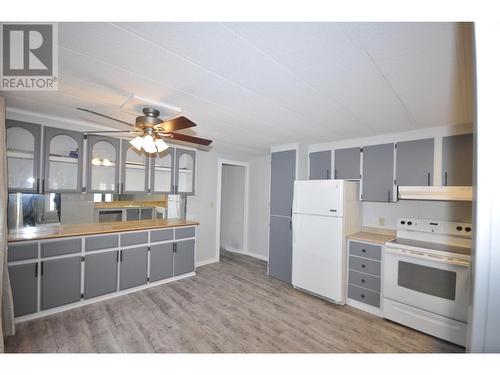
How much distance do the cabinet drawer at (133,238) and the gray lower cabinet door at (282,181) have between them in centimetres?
201

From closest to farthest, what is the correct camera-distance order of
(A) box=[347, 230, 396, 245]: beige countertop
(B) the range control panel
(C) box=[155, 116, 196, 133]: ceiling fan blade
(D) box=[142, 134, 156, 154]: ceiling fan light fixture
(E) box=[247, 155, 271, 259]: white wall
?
(C) box=[155, 116, 196, 133]: ceiling fan blade
(D) box=[142, 134, 156, 154]: ceiling fan light fixture
(B) the range control panel
(A) box=[347, 230, 396, 245]: beige countertop
(E) box=[247, 155, 271, 259]: white wall

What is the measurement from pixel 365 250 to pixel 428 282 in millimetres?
650

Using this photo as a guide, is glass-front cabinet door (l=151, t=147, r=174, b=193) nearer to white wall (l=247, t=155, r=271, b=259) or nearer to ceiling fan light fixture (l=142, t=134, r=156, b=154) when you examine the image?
ceiling fan light fixture (l=142, t=134, r=156, b=154)

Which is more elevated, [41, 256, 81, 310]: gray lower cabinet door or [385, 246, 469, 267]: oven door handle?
[385, 246, 469, 267]: oven door handle

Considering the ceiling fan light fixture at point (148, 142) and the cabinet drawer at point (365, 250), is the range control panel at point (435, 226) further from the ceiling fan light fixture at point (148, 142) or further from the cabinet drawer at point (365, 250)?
the ceiling fan light fixture at point (148, 142)

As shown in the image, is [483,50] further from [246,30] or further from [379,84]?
[379,84]

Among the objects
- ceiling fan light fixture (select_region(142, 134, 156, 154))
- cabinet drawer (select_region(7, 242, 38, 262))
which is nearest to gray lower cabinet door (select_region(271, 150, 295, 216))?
ceiling fan light fixture (select_region(142, 134, 156, 154))

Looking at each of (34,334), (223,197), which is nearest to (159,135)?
(34,334)

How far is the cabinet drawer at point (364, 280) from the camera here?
8.59 ft

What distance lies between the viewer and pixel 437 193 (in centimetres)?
230

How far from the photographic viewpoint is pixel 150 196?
3.54 metres

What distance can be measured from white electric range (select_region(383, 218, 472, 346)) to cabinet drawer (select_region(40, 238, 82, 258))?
357 centimetres

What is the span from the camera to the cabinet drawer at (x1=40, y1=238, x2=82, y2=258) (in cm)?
235

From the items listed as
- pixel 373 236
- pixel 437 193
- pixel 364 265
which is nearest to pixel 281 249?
pixel 364 265
